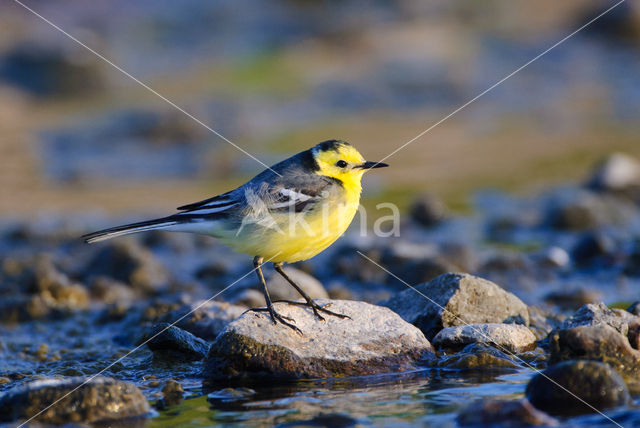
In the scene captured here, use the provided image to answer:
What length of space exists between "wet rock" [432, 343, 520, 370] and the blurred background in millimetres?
8027

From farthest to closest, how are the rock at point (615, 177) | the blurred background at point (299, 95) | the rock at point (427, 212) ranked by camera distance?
1. the blurred background at point (299, 95)
2. the rock at point (615, 177)
3. the rock at point (427, 212)

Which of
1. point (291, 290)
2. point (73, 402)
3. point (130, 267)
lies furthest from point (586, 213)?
point (73, 402)

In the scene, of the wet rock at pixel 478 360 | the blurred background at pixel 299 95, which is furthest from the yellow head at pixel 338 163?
the blurred background at pixel 299 95

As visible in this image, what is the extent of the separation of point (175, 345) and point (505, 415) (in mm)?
3343

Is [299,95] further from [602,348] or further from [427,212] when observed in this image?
[602,348]

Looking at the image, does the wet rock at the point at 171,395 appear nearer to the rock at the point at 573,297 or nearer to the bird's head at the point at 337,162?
the bird's head at the point at 337,162

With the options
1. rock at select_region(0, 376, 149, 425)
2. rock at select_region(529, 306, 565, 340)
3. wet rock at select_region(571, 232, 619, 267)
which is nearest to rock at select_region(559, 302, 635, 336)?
rock at select_region(529, 306, 565, 340)

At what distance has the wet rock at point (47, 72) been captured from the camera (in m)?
23.8

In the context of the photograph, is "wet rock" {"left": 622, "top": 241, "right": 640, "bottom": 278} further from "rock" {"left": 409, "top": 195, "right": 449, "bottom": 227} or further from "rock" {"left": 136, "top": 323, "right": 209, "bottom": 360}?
"rock" {"left": 136, "top": 323, "right": 209, "bottom": 360}

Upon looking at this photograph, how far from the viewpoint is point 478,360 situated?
691cm

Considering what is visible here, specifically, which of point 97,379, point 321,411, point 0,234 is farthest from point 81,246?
point 321,411

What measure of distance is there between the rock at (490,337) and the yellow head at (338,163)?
1.54 metres

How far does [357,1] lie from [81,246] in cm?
1791

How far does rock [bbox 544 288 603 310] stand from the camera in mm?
9555
